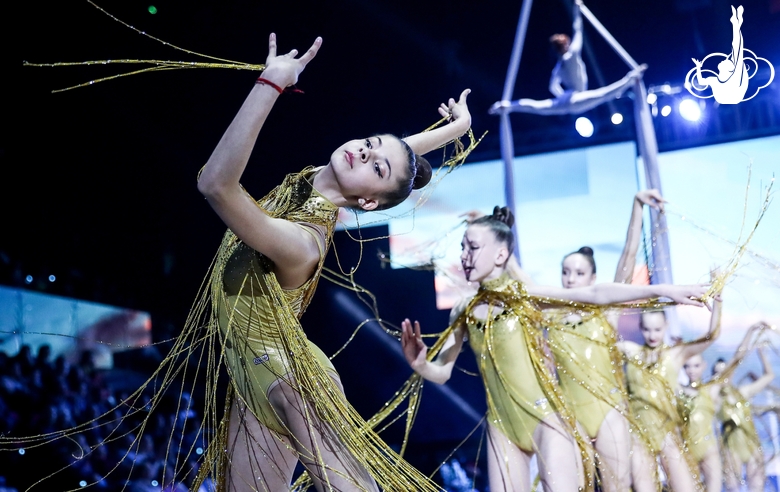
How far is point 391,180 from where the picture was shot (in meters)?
1.71

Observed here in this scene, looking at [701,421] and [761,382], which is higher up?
[761,382]

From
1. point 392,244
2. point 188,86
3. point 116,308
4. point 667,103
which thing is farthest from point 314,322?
point 667,103

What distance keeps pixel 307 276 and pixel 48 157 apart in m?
2.88

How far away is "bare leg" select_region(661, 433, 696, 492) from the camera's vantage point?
327 cm

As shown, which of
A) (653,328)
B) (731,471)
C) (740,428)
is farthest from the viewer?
(740,428)

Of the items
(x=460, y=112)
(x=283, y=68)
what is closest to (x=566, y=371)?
(x=460, y=112)

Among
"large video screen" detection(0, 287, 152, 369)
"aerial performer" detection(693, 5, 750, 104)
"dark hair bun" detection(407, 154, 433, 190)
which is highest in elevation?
"aerial performer" detection(693, 5, 750, 104)

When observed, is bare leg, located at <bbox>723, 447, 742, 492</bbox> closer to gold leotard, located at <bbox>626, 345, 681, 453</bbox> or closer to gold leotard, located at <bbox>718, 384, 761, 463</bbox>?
gold leotard, located at <bbox>718, 384, 761, 463</bbox>

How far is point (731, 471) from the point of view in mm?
4645

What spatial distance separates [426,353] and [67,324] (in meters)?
2.14

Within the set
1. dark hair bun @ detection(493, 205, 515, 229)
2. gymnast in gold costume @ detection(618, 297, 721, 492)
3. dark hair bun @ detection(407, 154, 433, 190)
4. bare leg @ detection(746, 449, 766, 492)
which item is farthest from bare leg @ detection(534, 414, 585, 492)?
bare leg @ detection(746, 449, 766, 492)

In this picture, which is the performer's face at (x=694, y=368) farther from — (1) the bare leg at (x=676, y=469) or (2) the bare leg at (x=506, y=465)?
(2) the bare leg at (x=506, y=465)

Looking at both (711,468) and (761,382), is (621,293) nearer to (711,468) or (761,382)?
(711,468)

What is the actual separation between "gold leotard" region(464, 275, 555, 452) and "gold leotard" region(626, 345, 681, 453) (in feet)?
2.74
